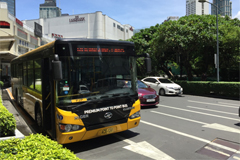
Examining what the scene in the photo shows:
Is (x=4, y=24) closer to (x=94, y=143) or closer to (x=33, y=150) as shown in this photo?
(x=94, y=143)

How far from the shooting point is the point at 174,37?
18.4m

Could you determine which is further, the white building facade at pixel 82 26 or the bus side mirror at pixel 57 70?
the white building facade at pixel 82 26

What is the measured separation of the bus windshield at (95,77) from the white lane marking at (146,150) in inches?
52.4

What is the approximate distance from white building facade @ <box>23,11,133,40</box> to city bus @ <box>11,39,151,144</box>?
6738 centimetres

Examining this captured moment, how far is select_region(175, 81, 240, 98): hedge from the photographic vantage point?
15.1 m

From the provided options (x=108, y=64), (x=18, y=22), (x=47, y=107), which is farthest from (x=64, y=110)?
(x=18, y=22)

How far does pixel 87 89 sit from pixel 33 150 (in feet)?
8.09

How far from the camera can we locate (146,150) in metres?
4.98

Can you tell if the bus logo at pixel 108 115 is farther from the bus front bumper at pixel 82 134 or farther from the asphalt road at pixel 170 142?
the asphalt road at pixel 170 142

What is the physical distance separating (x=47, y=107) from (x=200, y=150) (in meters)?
4.05

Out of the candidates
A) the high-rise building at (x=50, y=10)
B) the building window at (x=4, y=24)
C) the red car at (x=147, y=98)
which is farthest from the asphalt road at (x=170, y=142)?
the high-rise building at (x=50, y=10)

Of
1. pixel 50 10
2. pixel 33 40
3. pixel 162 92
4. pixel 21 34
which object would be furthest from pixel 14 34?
pixel 50 10

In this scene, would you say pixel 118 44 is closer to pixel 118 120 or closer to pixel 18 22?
pixel 118 120

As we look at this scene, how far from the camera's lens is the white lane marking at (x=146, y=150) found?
15.2 ft
